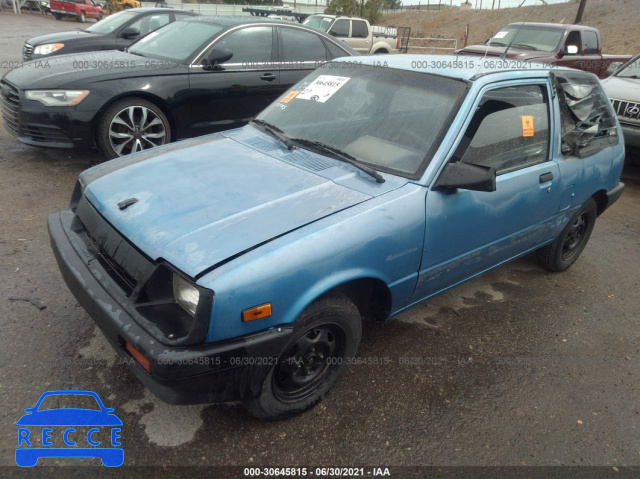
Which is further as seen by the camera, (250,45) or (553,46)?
(553,46)

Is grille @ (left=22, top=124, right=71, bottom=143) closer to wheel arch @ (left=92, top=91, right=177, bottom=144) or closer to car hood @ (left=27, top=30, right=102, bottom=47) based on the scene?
wheel arch @ (left=92, top=91, right=177, bottom=144)

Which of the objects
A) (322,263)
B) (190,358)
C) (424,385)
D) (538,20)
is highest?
(538,20)

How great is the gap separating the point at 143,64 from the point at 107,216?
135 inches

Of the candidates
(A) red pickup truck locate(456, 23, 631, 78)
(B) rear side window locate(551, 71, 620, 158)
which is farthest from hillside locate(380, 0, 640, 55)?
(B) rear side window locate(551, 71, 620, 158)

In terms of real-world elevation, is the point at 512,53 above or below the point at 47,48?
above

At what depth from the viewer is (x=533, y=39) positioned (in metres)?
10.5

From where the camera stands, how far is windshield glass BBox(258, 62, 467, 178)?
271 centimetres

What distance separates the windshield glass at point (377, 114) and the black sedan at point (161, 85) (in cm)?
224

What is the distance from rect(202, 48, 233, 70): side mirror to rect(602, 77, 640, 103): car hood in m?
5.25

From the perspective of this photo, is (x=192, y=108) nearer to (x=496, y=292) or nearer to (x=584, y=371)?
(x=496, y=292)

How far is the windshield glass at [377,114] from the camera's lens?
2715 millimetres

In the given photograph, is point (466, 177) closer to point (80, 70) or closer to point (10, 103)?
point (80, 70)

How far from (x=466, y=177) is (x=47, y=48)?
8.50 metres

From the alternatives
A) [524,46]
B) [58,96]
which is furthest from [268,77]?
Answer: [524,46]
